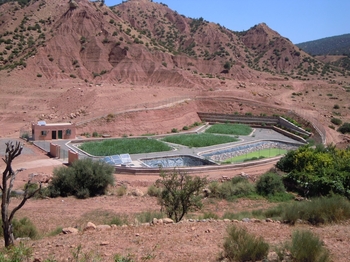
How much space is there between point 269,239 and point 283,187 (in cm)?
1142

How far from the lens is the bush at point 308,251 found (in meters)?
7.30

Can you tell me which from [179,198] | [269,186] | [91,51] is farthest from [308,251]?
[91,51]

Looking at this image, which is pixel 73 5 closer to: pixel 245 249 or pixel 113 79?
pixel 113 79

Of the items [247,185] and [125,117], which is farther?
[125,117]

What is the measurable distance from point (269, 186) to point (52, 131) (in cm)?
2088

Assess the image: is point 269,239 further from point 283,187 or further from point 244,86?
point 244,86

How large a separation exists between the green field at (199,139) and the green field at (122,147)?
2.05 m

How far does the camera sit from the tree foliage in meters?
18.9

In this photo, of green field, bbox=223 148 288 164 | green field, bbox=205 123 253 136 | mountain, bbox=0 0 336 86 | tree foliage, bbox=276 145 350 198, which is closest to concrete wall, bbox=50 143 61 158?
green field, bbox=223 148 288 164

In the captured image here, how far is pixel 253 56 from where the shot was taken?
4122 inches

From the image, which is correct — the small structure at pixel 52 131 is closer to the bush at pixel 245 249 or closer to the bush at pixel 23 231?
the bush at pixel 23 231

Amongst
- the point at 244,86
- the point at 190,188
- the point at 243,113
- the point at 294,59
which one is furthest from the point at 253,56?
the point at 190,188

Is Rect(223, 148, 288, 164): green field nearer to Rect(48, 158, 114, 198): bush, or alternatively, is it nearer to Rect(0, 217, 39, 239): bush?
Rect(48, 158, 114, 198): bush

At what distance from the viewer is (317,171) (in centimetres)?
2123
